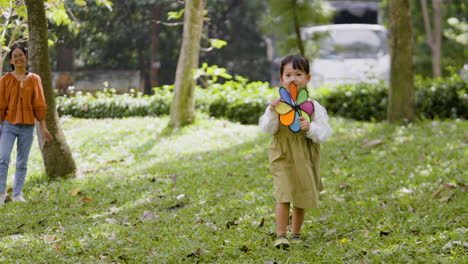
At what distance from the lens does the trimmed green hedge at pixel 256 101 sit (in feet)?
36.1

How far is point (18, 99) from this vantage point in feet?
19.0

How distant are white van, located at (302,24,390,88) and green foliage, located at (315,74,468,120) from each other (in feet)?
2.50

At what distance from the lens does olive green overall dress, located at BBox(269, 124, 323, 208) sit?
14.1 feet

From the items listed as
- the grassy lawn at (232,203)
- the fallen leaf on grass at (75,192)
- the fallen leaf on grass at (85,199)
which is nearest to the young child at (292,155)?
the grassy lawn at (232,203)

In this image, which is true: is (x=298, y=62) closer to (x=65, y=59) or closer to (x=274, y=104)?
(x=274, y=104)

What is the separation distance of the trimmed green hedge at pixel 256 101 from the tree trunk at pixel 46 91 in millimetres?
3443

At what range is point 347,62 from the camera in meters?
15.4

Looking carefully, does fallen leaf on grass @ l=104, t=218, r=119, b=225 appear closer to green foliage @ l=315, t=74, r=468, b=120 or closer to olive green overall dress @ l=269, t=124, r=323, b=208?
olive green overall dress @ l=269, t=124, r=323, b=208

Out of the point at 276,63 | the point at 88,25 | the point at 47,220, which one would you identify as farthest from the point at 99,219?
the point at 276,63

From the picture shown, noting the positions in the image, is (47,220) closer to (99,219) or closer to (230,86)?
(99,219)

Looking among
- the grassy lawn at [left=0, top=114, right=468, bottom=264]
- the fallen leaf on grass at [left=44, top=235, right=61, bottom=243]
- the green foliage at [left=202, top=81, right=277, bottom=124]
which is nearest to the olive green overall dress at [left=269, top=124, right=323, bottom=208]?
the grassy lawn at [left=0, top=114, right=468, bottom=264]

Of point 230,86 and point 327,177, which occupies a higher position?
point 230,86

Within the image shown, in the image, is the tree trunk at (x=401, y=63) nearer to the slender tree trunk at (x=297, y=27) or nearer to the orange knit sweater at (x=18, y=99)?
the slender tree trunk at (x=297, y=27)

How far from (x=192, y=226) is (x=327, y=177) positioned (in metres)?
2.53
